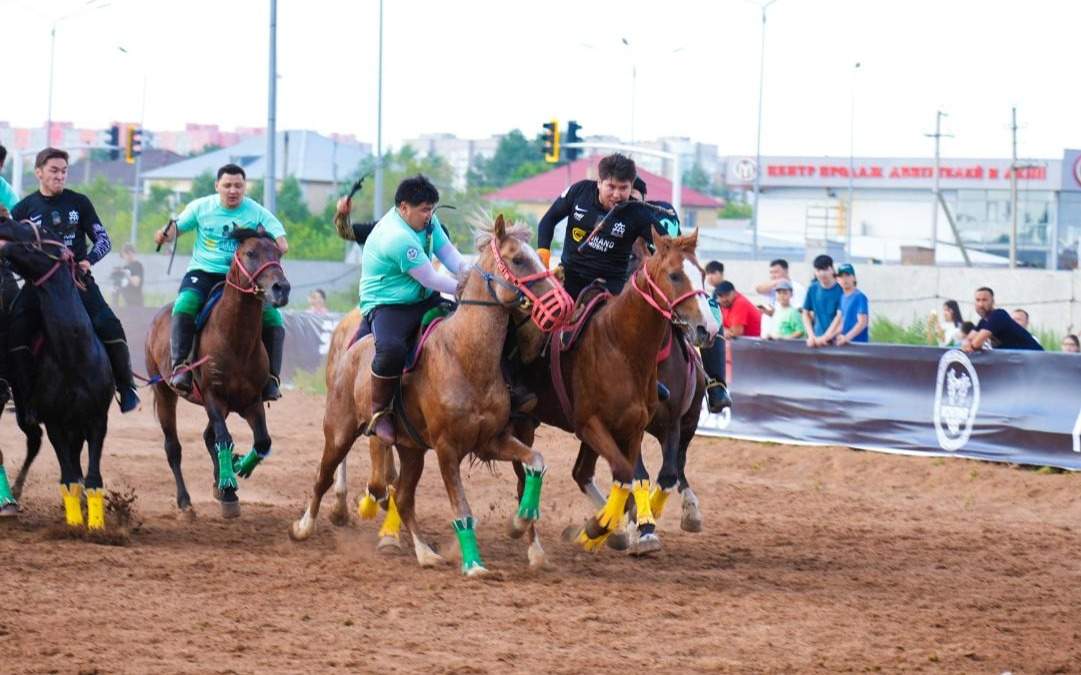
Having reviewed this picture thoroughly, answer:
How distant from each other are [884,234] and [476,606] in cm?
8808

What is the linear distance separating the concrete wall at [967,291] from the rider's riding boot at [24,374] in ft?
64.1

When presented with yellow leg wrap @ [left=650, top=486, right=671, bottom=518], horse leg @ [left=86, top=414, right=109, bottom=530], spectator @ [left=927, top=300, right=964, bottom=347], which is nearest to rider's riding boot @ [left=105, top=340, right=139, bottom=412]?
horse leg @ [left=86, top=414, right=109, bottom=530]

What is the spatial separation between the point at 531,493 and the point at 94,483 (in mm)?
3677

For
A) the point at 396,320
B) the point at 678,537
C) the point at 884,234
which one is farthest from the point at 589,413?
the point at 884,234

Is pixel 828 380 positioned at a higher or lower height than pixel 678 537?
higher

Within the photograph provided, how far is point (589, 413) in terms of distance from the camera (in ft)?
33.9

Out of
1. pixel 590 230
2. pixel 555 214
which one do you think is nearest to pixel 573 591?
pixel 590 230

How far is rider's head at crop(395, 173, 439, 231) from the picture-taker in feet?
33.1

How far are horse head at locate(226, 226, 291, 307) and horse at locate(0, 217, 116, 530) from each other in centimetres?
121

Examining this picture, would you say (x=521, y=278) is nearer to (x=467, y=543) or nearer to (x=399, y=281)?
(x=399, y=281)

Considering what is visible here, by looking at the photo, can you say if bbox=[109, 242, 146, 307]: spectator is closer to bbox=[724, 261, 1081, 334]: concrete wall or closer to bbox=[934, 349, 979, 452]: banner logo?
bbox=[724, 261, 1081, 334]: concrete wall

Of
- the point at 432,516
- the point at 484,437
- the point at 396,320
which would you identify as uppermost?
the point at 396,320

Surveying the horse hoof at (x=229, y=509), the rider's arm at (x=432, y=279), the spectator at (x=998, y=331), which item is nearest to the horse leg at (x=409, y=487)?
the rider's arm at (x=432, y=279)

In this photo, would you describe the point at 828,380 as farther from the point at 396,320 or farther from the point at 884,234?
the point at 884,234
